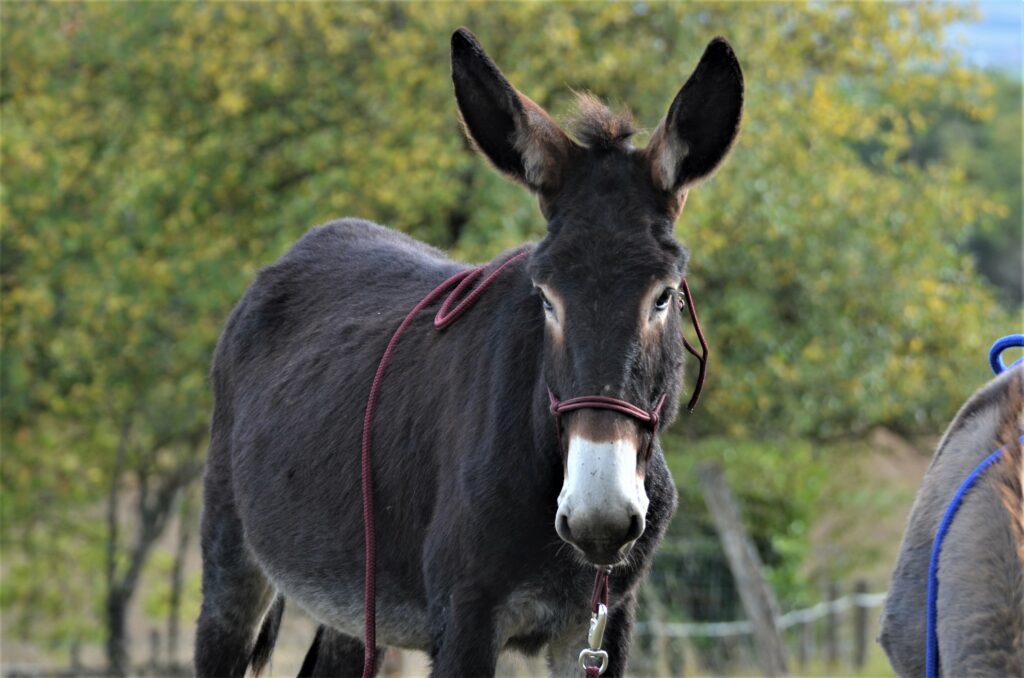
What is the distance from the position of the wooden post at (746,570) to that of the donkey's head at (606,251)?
20.2 feet

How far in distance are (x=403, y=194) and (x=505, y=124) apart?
8157 millimetres

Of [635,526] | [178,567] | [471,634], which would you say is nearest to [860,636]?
[178,567]

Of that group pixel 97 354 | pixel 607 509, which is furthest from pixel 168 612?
pixel 607 509

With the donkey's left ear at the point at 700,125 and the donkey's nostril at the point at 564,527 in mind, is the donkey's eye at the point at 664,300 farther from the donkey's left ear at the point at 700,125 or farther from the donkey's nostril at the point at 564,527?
the donkey's nostril at the point at 564,527

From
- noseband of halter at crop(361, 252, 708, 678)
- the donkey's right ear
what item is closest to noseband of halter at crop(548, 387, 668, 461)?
noseband of halter at crop(361, 252, 708, 678)

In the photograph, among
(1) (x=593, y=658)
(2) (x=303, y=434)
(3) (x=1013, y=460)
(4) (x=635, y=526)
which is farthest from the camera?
(2) (x=303, y=434)

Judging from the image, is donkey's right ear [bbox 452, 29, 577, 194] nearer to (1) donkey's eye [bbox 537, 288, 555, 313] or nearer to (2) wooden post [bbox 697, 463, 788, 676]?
(1) donkey's eye [bbox 537, 288, 555, 313]

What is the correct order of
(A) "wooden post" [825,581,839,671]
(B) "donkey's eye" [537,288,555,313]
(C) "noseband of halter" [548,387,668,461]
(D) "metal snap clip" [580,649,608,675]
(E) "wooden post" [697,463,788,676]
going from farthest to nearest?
(A) "wooden post" [825,581,839,671] < (E) "wooden post" [697,463,788,676] < (D) "metal snap clip" [580,649,608,675] < (B) "donkey's eye" [537,288,555,313] < (C) "noseband of halter" [548,387,668,461]

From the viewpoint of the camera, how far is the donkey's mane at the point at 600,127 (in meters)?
3.31

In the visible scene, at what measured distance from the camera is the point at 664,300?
3.11 m

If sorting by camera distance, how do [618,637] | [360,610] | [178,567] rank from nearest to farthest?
[618,637], [360,610], [178,567]

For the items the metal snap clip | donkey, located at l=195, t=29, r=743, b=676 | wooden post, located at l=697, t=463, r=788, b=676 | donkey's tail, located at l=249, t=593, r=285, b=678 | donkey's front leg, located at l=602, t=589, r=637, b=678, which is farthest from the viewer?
wooden post, located at l=697, t=463, r=788, b=676

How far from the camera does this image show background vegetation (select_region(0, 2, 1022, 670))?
1191cm

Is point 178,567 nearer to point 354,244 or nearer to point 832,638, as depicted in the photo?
point 832,638
